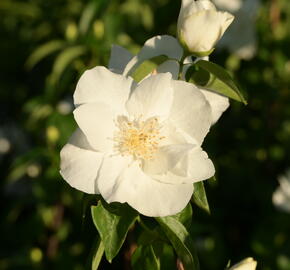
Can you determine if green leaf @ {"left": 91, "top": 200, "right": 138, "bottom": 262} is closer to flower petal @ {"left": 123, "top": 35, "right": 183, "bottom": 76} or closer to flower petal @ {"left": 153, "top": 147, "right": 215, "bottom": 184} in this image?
flower petal @ {"left": 153, "top": 147, "right": 215, "bottom": 184}

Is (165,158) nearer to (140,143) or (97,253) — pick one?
(140,143)

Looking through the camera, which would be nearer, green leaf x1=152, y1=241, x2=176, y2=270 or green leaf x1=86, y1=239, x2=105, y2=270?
green leaf x1=86, y1=239, x2=105, y2=270

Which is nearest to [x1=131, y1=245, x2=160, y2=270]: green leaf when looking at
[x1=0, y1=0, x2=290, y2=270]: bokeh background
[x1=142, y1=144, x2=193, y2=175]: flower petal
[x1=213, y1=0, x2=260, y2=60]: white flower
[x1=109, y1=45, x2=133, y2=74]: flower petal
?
[x1=142, y1=144, x2=193, y2=175]: flower petal

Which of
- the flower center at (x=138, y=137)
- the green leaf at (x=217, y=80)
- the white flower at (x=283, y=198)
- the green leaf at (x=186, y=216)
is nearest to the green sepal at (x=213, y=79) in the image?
the green leaf at (x=217, y=80)

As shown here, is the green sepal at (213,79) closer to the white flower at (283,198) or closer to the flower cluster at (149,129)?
the flower cluster at (149,129)

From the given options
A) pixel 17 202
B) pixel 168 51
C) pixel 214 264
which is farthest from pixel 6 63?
pixel 168 51

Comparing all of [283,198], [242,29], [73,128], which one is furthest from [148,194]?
[242,29]

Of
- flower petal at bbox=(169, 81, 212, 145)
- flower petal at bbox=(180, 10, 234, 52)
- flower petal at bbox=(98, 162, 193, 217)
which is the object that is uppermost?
flower petal at bbox=(180, 10, 234, 52)

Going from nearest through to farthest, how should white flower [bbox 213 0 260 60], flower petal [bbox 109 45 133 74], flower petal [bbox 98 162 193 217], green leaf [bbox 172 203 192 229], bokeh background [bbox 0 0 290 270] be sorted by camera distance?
flower petal [bbox 98 162 193 217] < green leaf [bbox 172 203 192 229] < flower petal [bbox 109 45 133 74] < bokeh background [bbox 0 0 290 270] < white flower [bbox 213 0 260 60]

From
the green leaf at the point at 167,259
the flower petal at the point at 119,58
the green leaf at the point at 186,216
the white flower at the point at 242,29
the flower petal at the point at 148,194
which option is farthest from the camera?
the white flower at the point at 242,29
